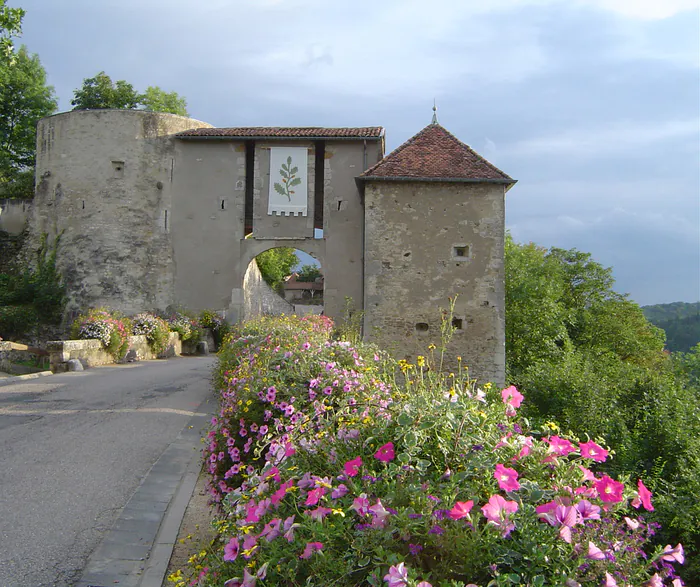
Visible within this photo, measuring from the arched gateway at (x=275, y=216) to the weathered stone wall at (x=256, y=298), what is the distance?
132 cm

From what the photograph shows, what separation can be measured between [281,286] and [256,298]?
2315 cm

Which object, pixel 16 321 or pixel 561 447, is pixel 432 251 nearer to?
pixel 16 321

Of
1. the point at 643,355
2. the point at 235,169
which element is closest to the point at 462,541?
the point at 235,169

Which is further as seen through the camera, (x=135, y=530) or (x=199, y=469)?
(x=199, y=469)

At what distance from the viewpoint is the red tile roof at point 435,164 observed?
16.6 meters

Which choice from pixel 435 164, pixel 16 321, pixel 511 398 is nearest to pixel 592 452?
pixel 511 398

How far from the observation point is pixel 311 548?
1938 mm

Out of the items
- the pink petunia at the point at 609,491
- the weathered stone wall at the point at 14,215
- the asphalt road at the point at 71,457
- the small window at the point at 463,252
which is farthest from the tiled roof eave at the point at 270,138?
the pink petunia at the point at 609,491

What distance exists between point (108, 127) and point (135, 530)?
2062 centimetres

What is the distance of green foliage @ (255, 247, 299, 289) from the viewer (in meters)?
39.7

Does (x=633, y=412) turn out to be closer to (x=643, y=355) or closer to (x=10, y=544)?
(x=10, y=544)

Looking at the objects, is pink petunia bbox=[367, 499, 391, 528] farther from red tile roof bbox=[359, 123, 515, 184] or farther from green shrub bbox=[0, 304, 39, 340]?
green shrub bbox=[0, 304, 39, 340]

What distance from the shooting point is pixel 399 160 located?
56.6 ft

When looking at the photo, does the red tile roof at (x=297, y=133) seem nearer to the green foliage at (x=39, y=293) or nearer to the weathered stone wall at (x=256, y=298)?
the weathered stone wall at (x=256, y=298)
